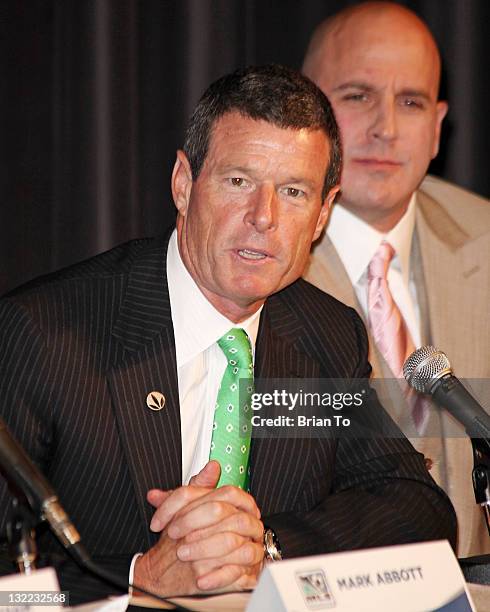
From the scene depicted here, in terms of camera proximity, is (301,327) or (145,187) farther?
(145,187)

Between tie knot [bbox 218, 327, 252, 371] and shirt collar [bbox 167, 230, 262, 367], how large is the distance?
0.02 metres

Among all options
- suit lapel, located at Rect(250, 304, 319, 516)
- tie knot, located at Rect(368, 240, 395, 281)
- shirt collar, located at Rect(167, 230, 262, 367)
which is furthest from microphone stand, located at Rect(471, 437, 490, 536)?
tie knot, located at Rect(368, 240, 395, 281)

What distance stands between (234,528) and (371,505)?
1.45ft

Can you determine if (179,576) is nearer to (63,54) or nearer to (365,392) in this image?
(365,392)

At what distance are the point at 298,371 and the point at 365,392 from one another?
0.60 feet

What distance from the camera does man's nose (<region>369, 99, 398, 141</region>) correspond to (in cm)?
296

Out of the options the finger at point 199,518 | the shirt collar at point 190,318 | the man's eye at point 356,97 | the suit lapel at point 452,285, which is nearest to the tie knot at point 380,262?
the suit lapel at point 452,285

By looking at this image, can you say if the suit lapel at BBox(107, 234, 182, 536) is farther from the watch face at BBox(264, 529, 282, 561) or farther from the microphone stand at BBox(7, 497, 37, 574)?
the microphone stand at BBox(7, 497, 37, 574)

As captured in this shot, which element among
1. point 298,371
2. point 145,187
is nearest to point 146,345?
point 298,371

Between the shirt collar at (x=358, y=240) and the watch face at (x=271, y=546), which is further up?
the shirt collar at (x=358, y=240)

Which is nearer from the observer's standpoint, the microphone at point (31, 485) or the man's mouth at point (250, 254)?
the microphone at point (31, 485)

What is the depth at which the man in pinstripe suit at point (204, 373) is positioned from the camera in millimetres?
1950

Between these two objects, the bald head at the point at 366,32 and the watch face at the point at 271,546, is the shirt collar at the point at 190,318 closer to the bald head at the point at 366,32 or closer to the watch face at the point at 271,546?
the watch face at the point at 271,546

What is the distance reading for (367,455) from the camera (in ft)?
7.66
